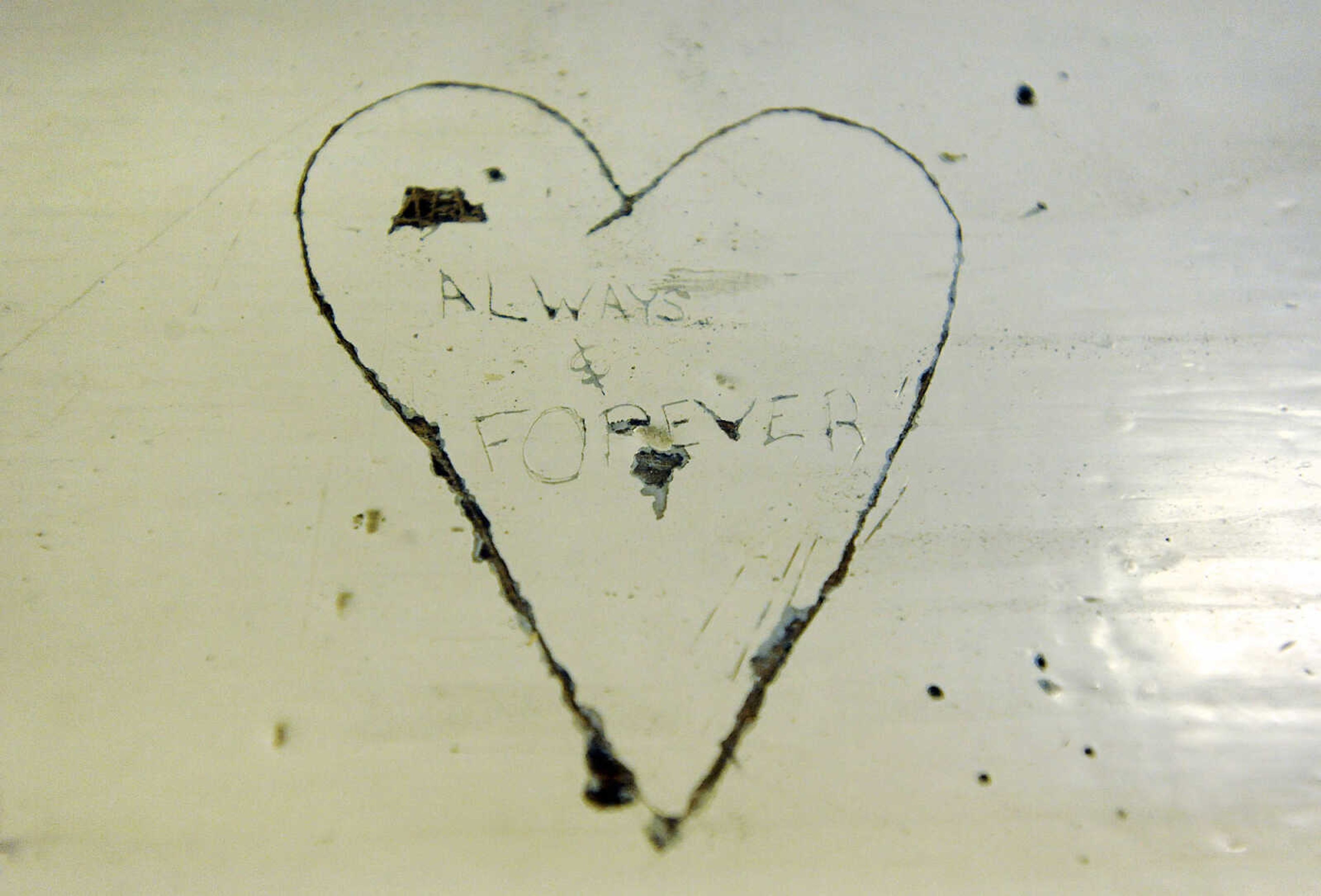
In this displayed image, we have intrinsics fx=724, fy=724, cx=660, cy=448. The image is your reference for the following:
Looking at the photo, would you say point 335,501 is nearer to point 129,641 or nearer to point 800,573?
point 129,641

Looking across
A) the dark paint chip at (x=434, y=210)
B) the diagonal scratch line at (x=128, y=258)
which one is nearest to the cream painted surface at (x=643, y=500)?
the diagonal scratch line at (x=128, y=258)

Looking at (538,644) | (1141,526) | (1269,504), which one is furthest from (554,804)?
(1269,504)

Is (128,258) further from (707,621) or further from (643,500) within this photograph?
(707,621)

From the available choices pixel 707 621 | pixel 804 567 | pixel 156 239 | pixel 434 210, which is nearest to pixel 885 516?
pixel 804 567

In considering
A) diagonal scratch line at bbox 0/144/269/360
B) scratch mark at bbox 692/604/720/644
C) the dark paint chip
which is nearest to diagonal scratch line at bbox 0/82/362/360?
diagonal scratch line at bbox 0/144/269/360

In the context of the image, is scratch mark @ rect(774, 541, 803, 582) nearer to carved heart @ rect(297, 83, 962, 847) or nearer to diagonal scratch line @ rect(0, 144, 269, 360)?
carved heart @ rect(297, 83, 962, 847)
